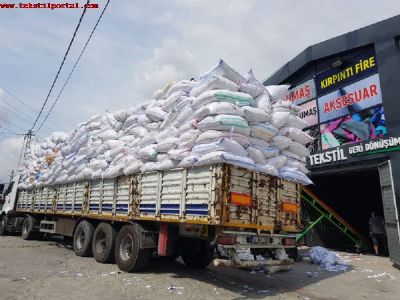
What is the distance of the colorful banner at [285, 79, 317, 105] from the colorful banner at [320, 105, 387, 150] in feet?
5.22

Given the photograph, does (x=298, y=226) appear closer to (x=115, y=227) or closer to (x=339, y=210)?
(x=115, y=227)

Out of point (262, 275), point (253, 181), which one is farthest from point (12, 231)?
point (253, 181)

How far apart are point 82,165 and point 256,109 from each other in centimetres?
525

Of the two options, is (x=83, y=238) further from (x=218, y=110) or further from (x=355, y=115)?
(x=355, y=115)

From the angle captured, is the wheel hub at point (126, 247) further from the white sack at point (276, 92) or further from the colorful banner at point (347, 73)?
the colorful banner at point (347, 73)

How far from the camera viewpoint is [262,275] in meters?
7.97

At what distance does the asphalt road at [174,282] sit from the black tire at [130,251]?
19 cm

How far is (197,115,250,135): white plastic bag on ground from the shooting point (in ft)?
20.6

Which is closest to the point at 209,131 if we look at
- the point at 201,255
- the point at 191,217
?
the point at 191,217

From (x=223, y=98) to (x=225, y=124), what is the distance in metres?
0.57

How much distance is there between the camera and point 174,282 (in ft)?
22.3

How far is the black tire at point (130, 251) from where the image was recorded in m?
7.16

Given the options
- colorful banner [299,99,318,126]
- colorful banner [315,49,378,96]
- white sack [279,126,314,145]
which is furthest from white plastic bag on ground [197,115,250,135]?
colorful banner [299,99,318,126]

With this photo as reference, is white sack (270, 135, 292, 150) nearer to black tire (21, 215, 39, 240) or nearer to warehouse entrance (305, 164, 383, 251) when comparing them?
warehouse entrance (305, 164, 383, 251)
